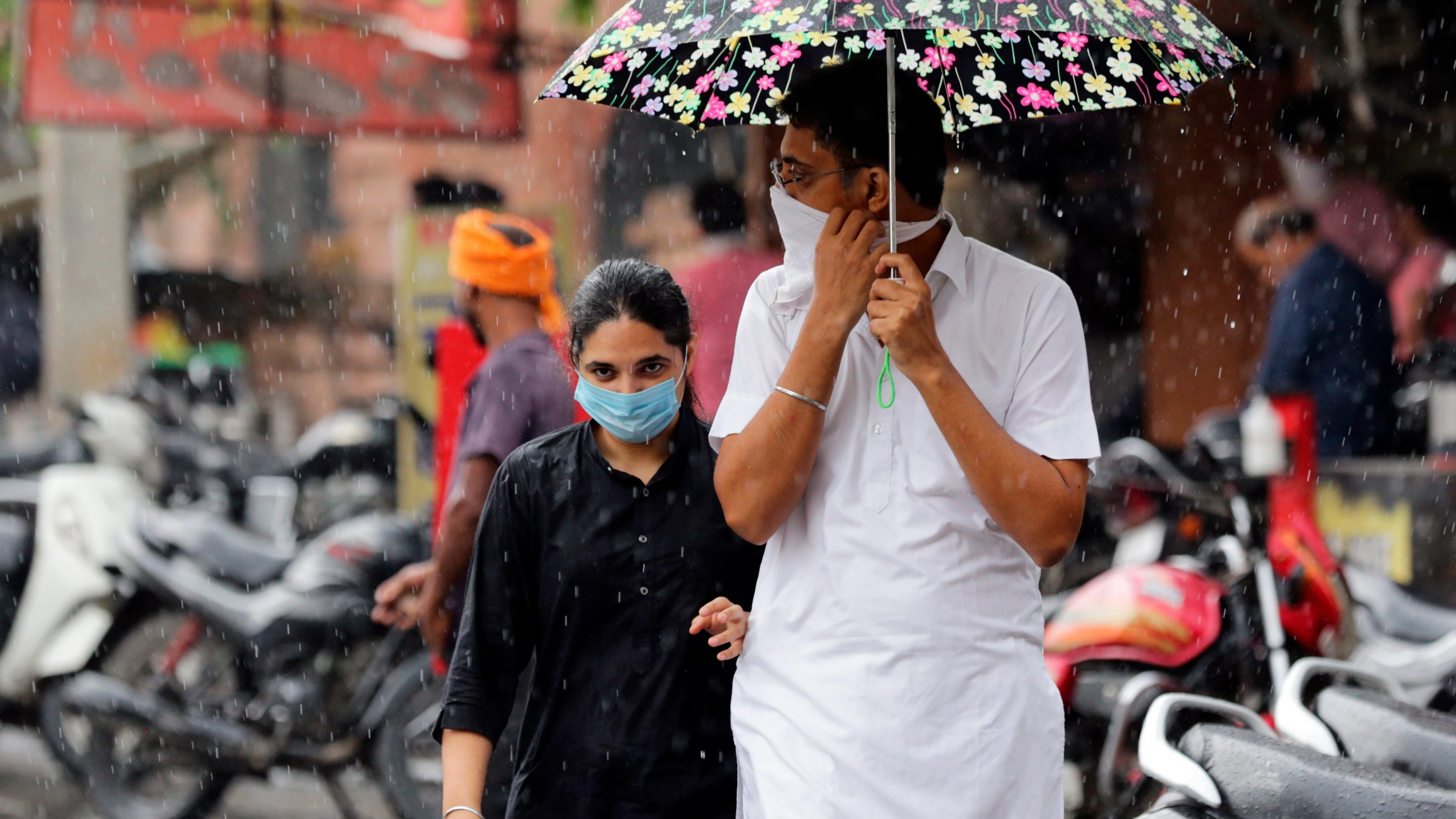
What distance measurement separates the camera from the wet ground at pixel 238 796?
5801 millimetres

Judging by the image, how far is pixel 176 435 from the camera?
24.0 feet

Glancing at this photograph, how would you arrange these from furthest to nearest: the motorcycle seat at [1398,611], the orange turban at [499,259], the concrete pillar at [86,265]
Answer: the concrete pillar at [86,265] < the motorcycle seat at [1398,611] < the orange turban at [499,259]

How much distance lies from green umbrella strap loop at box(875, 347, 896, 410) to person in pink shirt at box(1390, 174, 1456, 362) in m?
5.25

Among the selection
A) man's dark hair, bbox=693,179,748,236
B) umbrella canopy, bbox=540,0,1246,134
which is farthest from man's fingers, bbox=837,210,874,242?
man's dark hair, bbox=693,179,748,236

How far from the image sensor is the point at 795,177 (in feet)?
7.46

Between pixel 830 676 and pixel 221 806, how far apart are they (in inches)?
175

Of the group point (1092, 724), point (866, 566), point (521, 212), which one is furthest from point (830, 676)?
point (521, 212)

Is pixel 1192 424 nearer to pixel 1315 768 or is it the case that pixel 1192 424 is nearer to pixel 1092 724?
pixel 1092 724

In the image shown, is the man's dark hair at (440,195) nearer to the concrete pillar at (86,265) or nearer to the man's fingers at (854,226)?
the concrete pillar at (86,265)

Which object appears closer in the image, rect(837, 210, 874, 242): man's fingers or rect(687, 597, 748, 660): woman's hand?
rect(837, 210, 874, 242): man's fingers

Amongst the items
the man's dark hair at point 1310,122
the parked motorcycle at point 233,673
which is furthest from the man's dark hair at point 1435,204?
the parked motorcycle at point 233,673

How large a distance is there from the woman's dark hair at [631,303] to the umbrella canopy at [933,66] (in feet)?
1.06

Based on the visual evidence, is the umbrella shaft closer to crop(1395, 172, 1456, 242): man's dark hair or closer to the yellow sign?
the yellow sign

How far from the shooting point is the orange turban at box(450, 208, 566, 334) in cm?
399
